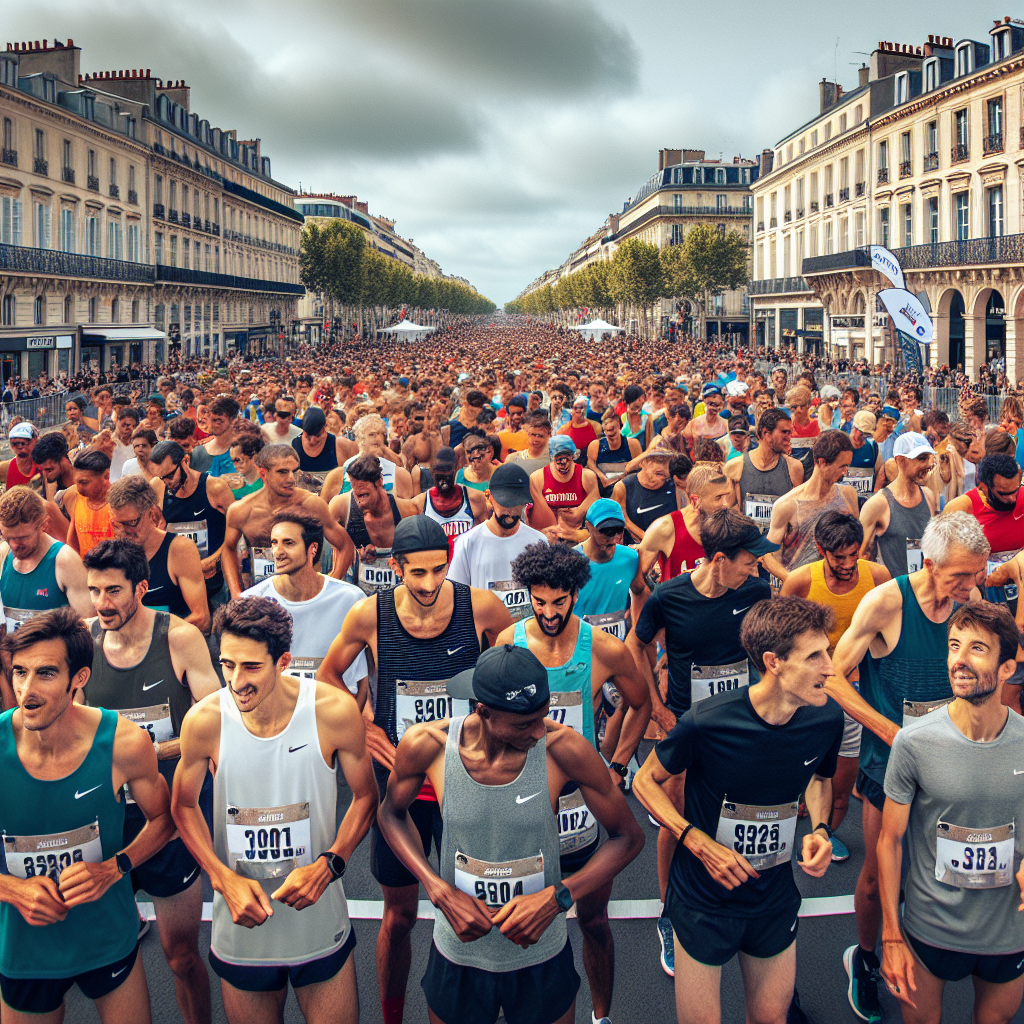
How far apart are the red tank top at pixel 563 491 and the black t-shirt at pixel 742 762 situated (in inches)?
161

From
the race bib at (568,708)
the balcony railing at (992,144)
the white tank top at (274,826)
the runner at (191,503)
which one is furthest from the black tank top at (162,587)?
the balcony railing at (992,144)

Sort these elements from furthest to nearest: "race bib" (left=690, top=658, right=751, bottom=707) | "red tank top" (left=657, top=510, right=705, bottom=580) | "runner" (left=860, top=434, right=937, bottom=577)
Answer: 1. "runner" (left=860, top=434, right=937, bottom=577)
2. "red tank top" (left=657, top=510, right=705, bottom=580)
3. "race bib" (left=690, top=658, right=751, bottom=707)

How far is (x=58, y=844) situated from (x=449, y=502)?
3849 millimetres

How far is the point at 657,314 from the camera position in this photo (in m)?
96.0

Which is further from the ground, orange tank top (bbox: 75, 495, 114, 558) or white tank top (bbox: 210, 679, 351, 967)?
orange tank top (bbox: 75, 495, 114, 558)

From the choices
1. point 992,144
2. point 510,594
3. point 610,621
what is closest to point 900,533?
point 610,621

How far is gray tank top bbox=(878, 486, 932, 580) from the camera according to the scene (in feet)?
19.7

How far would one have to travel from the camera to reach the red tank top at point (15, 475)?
786cm

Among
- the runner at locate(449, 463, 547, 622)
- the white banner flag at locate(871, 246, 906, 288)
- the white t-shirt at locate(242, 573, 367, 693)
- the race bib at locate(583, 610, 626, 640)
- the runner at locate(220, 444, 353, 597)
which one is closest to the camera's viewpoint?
the white t-shirt at locate(242, 573, 367, 693)

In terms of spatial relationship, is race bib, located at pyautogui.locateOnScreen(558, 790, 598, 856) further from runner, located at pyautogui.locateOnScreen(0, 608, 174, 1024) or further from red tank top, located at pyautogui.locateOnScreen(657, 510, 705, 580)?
red tank top, located at pyautogui.locateOnScreen(657, 510, 705, 580)

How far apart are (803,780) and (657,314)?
95.5 m

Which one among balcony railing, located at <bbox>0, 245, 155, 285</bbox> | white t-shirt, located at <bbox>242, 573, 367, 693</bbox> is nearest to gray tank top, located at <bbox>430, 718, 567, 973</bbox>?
white t-shirt, located at <bbox>242, 573, 367, 693</bbox>

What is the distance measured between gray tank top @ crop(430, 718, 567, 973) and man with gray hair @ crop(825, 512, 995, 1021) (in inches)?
59.0

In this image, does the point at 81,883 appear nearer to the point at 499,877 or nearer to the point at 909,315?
the point at 499,877
